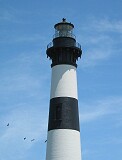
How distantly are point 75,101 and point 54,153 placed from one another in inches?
190

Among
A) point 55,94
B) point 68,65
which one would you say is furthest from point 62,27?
point 55,94

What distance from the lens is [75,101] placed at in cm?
3500

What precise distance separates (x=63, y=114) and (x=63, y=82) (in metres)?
Result: 2.80

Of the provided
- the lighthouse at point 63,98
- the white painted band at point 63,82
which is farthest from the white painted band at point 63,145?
the white painted band at point 63,82

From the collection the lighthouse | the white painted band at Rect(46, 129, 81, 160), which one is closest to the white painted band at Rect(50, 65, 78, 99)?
the lighthouse

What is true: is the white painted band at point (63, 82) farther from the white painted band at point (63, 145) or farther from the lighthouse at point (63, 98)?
the white painted band at point (63, 145)

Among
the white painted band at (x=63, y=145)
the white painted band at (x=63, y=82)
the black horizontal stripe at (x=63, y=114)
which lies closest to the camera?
the white painted band at (x=63, y=145)

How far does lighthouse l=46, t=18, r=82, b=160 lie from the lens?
33.3 m

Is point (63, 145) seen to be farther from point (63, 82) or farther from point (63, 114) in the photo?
point (63, 82)

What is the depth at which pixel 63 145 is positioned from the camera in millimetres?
33156

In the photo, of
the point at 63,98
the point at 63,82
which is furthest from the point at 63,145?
the point at 63,82

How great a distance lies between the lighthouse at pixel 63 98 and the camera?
33312 millimetres

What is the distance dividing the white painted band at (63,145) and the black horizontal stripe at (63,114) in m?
0.50

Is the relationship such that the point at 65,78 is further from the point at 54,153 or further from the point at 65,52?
the point at 54,153
